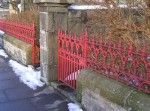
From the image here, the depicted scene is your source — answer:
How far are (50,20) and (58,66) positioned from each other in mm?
1077

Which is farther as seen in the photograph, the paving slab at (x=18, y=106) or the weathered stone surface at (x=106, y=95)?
the paving slab at (x=18, y=106)

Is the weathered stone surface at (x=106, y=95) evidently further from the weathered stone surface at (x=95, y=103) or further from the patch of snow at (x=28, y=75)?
the patch of snow at (x=28, y=75)

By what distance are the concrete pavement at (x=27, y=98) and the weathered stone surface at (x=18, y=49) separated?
144 cm

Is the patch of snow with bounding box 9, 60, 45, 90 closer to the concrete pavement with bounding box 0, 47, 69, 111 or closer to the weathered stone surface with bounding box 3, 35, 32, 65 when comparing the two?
the concrete pavement with bounding box 0, 47, 69, 111

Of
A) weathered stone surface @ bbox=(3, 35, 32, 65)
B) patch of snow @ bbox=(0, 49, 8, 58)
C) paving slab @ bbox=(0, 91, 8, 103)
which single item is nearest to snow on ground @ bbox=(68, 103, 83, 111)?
paving slab @ bbox=(0, 91, 8, 103)

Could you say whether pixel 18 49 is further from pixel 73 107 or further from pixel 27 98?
pixel 73 107

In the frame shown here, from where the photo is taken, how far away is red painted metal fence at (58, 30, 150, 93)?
3693mm

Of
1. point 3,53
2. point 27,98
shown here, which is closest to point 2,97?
point 27,98

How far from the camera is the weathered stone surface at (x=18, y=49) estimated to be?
7938mm

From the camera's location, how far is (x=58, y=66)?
243 inches

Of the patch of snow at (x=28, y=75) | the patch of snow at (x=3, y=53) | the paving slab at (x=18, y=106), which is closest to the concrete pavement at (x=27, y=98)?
the paving slab at (x=18, y=106)

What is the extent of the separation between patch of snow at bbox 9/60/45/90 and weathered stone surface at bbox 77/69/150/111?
167 cm

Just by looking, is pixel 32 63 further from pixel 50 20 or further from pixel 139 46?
pixel 139 46

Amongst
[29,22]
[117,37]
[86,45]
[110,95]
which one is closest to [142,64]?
[110,95]
